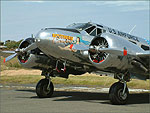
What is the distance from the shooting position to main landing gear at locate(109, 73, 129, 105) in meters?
12.0

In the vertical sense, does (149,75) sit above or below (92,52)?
below

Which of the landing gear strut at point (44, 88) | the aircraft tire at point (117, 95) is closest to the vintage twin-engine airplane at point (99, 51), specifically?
the aircraft tire at point (117, 95)

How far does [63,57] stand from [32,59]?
2.09 meters

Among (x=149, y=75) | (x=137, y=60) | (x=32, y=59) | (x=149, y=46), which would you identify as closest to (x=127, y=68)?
(x=137, y=60)

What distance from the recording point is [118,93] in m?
12.2

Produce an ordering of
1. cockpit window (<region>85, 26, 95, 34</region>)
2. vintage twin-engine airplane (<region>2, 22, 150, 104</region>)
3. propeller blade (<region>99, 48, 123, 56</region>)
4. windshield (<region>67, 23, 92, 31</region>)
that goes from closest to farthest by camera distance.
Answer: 1. propeller blade (<region>99, 48, 123, 56</region>)
2. vintage twin-engine airplane (<region>2, 22, 150, 104</region>)
3. cockpit window (<region>85, 26, 95, 34</region>)
4. windshield (<region>67, 23, 92, 31</region>)

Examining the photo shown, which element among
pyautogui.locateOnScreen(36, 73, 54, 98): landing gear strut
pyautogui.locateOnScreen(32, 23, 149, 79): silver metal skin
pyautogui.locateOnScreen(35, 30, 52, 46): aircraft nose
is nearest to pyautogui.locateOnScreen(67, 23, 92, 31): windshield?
pyautogui.locateOnScreen(32, 23, 149, 79): silver metal skin

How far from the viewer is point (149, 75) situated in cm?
1302

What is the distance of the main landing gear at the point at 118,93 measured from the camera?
39.4ft

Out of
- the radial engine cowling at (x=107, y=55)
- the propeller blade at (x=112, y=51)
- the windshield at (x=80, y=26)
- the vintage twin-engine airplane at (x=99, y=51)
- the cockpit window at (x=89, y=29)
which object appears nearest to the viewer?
the propeller blade at (x=112, y=51)

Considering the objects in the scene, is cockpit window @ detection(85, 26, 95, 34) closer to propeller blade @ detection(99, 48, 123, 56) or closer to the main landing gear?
propeller blade @ detection(99, 48, 123, 56)

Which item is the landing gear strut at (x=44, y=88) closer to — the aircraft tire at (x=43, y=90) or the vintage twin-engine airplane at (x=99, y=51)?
the aircraft tire at (x=43, y=90)

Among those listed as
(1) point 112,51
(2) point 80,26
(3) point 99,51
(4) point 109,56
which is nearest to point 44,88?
(2) point 80,26

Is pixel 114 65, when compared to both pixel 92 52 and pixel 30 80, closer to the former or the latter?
pixel 92 52
